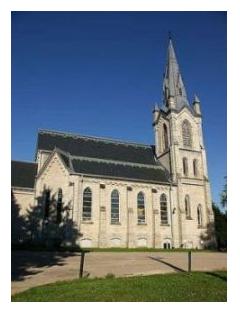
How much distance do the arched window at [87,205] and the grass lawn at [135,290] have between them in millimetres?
20958

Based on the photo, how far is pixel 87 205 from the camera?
32562 millimetres

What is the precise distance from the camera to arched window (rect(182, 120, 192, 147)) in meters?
41.0

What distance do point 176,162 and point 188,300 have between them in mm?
30945

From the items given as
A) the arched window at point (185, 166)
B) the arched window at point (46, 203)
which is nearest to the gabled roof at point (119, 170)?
the arched window at point (185, 166)

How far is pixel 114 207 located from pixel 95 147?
9.82m

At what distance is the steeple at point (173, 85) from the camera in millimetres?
42906

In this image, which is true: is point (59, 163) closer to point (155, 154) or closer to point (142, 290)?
point (155, 154)

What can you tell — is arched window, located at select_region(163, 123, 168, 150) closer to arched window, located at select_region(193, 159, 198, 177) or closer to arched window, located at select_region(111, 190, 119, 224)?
arched window, located at select_region(193, 159, 198, 177)

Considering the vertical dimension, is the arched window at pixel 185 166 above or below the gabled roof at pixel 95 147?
below

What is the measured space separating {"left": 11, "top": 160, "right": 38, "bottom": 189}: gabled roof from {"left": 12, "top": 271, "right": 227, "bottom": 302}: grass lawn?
2392 centimetres

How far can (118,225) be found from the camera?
108 feet

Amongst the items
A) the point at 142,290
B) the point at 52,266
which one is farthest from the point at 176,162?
the point at 142,290

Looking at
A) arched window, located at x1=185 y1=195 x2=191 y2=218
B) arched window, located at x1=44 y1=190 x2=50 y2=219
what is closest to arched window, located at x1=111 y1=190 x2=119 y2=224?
arched window, located at x1=44 y1=190 x2=50 y2=219

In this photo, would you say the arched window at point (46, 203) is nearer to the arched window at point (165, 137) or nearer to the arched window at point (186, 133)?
the arched window at point (165, 137)
